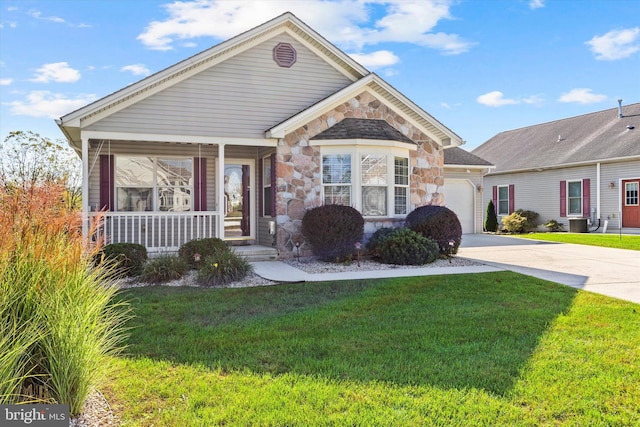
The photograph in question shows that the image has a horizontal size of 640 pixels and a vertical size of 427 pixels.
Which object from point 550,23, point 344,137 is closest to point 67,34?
point 344,137

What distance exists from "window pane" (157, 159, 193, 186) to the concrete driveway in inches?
307

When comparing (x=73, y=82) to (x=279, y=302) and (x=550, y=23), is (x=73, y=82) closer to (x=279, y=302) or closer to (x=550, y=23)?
(x=279, y=302)

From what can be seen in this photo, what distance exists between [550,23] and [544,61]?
479cm

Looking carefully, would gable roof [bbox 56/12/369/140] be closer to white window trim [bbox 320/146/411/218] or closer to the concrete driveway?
white window trim [bbox 320/146/411/218]

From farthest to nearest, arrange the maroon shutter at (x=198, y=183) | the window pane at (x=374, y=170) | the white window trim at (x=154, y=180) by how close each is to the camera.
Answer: the maroon shutter at (x=198, y=183), the white window trim at (x=154, y=180), the window pane at (x=374, y=170)

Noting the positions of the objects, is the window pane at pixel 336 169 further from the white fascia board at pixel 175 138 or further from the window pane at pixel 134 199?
the window pane at pixel 134 199

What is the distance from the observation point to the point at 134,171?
11578 mm

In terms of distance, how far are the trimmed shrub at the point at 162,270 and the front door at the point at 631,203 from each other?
18711mm

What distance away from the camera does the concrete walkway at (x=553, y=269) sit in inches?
310

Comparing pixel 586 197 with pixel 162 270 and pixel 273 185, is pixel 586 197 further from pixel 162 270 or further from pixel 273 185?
pixel 162 270

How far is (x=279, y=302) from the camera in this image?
6508mm

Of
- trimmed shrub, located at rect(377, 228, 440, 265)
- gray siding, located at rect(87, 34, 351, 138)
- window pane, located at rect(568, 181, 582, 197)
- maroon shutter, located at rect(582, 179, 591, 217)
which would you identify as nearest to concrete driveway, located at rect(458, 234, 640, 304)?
trimmed shrub, located at rect(377, 228, 440, 265)

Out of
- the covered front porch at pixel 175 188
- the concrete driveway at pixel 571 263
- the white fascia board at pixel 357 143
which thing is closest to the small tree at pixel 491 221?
the concrete driveway at pixel 571 263

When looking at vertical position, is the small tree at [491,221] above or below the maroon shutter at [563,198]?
below
